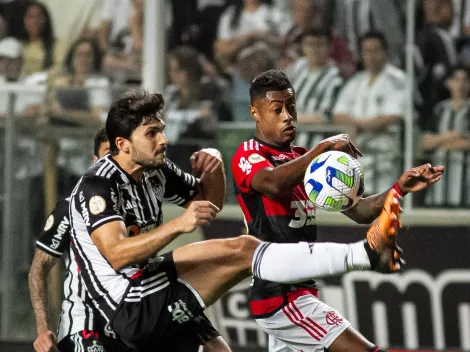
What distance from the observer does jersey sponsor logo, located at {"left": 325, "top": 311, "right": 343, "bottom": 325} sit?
14.8 ft

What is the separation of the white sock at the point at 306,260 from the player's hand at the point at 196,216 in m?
0.30

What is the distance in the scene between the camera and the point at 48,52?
30.6 ft

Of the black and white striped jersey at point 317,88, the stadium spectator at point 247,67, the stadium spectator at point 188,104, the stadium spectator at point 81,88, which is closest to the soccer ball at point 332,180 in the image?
the black and white striped jersey at point 317,88

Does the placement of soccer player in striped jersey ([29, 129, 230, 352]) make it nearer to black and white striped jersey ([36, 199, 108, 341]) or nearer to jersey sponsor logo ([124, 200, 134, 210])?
black and white striped jersey ([36, 199, 108, 341])

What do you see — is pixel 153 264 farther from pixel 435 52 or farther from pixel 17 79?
pixel 17 79

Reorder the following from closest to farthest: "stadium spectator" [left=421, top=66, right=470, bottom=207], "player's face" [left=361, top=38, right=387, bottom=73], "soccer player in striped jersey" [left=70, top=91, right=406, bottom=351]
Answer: "soccer player in striped jersey" [left=70, top=91, right=406, bottom=351] < "stadium spectator" [left=421, top=66, right=470, bottom=207] < "player's face" [left=361, top=38, right=387, bottom=73]

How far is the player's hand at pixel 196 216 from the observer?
392cm

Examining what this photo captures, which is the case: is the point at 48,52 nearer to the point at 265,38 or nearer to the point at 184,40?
the point at 184,40

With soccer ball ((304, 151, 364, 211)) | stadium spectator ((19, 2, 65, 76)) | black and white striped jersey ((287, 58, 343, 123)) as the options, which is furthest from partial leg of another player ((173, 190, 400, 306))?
stadium spectator ((19, 2, 65, 76))

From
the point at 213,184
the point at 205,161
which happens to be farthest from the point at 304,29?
the point at 205,161

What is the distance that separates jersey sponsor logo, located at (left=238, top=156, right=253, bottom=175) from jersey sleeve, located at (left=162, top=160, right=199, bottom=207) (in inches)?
12.6

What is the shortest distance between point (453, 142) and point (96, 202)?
4.45 m

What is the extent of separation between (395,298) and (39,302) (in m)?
3.72

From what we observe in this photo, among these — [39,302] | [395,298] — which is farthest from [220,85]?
[39,302]
